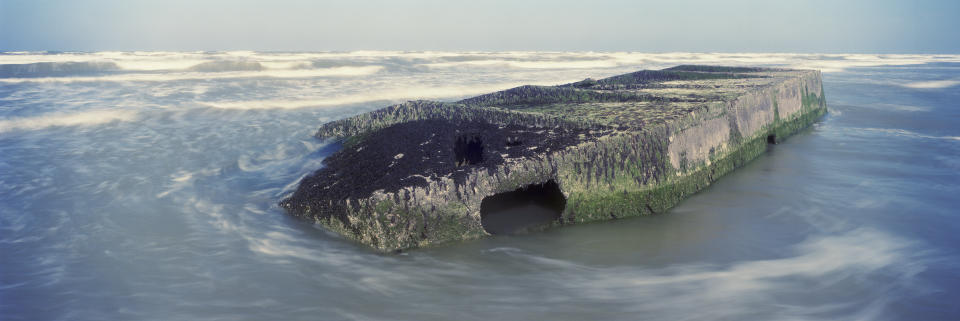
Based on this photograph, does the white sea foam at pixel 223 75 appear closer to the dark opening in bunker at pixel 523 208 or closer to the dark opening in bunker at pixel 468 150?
the dark opening in bunker at pixel 468 150

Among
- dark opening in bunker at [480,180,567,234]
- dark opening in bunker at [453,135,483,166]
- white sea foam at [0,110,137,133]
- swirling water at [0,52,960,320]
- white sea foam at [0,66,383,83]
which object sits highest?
white sea foam at [0,66,383,83]

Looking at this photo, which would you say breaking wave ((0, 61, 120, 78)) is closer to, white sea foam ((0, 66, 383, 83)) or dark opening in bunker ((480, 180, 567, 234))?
white sea foam ((0, 66, 383, 83))

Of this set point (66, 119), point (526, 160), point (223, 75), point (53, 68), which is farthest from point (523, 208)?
point (53, 68)

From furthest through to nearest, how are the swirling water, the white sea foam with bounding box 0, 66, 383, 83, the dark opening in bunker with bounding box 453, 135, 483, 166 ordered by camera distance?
1. the white sea foam with bounding box 0, 66, 383, 83
2. the dark opening in bunker with bounding box 453, 135, 483, 166
3. the swirling water

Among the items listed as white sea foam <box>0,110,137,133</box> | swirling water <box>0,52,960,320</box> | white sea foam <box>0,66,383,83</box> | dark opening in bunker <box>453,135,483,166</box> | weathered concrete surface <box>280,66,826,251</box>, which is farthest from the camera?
white sea foam <box>0,66,383,83</box>

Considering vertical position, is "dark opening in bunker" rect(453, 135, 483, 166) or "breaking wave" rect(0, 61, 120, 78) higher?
"breaking wave" rect(0, 61, 120, 78)

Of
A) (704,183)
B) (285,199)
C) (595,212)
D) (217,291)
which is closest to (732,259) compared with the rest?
(595,212)

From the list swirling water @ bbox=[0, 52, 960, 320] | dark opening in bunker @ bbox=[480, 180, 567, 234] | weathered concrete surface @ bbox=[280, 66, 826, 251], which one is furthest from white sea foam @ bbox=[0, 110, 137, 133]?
dark opening in bunker @ bbox=[480, 180, 567, 234]

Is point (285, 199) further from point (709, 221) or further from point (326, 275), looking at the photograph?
point (709, 221)

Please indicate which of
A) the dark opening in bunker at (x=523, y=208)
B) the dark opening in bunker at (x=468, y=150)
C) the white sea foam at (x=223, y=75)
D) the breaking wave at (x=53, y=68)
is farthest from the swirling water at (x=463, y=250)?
the breaking wave at (x=53, y=68)
